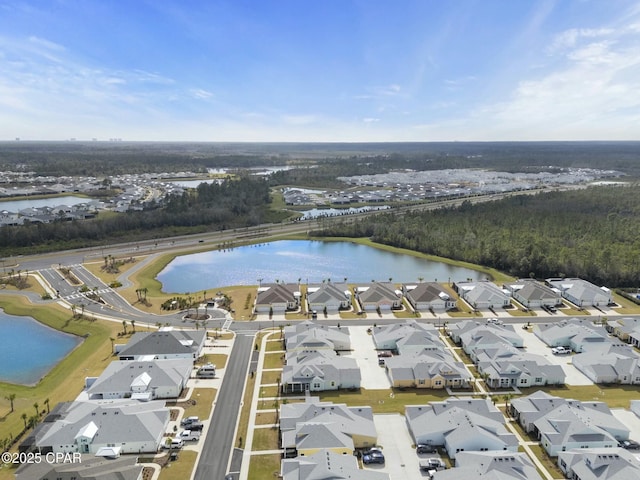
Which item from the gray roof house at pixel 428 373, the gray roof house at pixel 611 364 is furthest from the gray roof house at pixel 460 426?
the gray roof house at pixel 611 364

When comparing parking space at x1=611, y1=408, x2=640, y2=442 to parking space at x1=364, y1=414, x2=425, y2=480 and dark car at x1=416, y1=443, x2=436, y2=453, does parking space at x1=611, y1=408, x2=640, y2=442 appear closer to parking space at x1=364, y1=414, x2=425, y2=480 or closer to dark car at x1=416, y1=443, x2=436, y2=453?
dark car at x1=416, y1=443, x2=436, y2=453

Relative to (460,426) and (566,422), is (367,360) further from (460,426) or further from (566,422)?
(566,422)

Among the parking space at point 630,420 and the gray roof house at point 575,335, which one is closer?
the parking space at point 630,420

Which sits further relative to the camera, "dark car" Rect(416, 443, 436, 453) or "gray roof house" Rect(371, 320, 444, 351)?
"gray roof house" Rect(371, 320, 444, 351)

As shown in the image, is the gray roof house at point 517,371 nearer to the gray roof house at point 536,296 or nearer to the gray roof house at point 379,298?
the gray roof house at point 379,298

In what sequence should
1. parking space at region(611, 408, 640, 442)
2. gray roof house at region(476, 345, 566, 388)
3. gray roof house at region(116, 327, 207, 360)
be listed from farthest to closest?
gray roof house at region(116, 327, 207, 360) → gray roof house at region(476, 345, 566, 388) → parking space at region(611, 408, 640, 442)

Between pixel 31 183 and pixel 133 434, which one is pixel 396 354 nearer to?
pixel 133 434

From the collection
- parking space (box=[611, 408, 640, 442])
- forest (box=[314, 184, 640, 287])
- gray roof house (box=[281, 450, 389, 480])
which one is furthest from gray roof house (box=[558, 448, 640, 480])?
forest (box=[314, 184, 640, 287])
